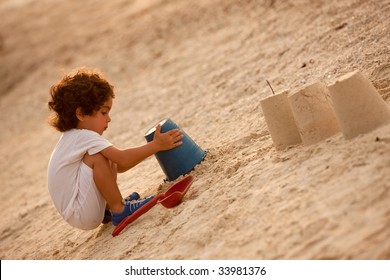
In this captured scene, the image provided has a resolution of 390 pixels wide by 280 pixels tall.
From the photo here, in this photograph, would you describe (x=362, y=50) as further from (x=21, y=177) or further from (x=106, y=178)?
(x=21, y=177)

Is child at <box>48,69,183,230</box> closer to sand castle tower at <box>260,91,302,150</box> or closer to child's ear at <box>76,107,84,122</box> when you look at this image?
child's ear at <box>76,107,84,122</box>

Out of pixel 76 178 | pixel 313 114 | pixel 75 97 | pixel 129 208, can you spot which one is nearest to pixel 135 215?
pixel 129 208

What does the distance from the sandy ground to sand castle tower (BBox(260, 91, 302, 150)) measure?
81mm

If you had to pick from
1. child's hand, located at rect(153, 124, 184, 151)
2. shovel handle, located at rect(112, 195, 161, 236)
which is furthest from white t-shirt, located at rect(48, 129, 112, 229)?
child's hand, located at rect(153, 124, 184, 151)

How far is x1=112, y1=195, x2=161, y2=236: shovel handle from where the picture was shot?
2.99m

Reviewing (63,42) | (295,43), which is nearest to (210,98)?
(295,43)

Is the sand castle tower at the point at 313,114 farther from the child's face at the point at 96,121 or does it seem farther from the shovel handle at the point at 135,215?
the child's face at the point at 96,121

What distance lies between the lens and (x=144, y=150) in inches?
120

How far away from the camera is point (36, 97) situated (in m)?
9.07

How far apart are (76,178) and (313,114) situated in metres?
1.37

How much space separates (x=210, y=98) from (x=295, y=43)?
102 centimetres

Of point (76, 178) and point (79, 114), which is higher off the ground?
point (79, 114)

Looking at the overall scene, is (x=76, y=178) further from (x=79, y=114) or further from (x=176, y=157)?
(x=176, y=157)

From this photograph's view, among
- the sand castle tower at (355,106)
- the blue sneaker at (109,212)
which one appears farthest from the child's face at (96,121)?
the sand castle tower at (355,106)
